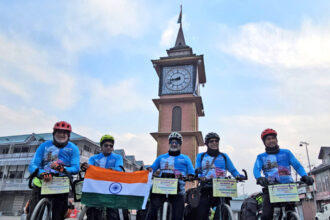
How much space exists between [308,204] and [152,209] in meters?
40.2

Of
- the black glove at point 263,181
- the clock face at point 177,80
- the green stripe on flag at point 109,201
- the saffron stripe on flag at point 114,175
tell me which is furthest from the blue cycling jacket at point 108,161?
the clock face at point 177,80

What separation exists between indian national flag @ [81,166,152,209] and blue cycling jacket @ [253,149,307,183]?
7.25ft

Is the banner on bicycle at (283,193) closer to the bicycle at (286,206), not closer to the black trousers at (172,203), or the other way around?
the bicycle at (286,206)

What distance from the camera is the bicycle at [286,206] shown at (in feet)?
14.5

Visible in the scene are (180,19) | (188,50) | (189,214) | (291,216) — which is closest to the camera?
(291,216)

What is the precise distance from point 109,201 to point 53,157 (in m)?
1.31

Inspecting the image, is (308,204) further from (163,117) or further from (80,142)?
(80,142)

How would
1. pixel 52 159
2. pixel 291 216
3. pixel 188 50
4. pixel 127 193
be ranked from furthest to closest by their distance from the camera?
pixel 188 50
pixel 127 193
pixel 52 159
pixel 291 216

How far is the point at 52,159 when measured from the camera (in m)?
4.72

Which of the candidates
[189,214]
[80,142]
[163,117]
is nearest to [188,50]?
[163,117]

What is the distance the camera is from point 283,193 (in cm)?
449

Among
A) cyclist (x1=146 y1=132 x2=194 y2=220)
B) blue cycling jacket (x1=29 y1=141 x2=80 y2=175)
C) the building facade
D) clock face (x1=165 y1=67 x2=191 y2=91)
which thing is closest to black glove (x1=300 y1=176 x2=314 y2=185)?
cyclist (x1=146 y1=132 x2=194 y2=220)

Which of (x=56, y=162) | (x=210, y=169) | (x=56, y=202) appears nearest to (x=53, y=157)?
(x=56, y=162)

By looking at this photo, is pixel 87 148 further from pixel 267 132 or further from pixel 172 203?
pixel 267 132
